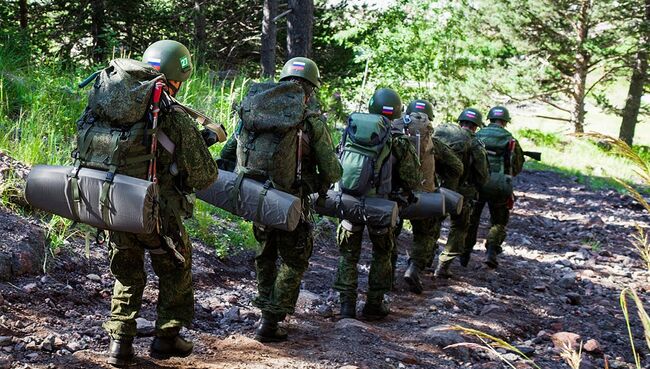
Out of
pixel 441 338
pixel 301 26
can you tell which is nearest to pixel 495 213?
pixel 441 338

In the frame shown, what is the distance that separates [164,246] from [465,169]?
546cm

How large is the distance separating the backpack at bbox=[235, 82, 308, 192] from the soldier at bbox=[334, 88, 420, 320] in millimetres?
1339

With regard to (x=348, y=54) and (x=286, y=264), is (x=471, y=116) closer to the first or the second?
(x=286, y=264)

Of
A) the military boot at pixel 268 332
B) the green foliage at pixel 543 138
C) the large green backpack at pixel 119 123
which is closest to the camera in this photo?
the large green backpack at pixel 119 123

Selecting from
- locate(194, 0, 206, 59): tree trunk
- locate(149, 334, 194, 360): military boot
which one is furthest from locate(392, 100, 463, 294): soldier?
locate(194, 0, 206, 59): tree trunk

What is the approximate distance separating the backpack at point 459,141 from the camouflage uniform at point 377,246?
7.62 ft

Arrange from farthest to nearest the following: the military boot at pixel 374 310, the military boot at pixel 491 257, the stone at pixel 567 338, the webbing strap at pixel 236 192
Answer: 1. the military boot at pixel 491 257
2. the military boot at pixel 374 310
3. the stone at pixel 567 338
4. the webbing strap at pixel 236 192

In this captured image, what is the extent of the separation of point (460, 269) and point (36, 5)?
11427mm

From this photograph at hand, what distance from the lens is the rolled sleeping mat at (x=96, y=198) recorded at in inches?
162

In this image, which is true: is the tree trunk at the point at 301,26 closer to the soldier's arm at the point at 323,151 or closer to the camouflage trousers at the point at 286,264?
the soldier's arm at the point at 323,151

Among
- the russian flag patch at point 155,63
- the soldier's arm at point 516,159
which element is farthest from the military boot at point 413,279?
the russian flag patch at point 155,63

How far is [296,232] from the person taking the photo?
5.79 m

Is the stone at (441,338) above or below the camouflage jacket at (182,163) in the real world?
below

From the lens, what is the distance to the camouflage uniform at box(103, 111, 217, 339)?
14.8ft
